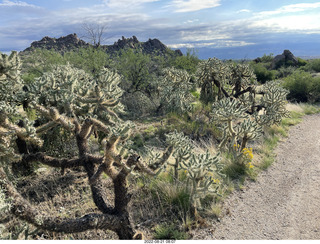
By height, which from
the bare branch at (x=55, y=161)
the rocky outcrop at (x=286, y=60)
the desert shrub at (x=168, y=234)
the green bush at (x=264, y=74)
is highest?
the rocky outcrop at (x=286, y=60)

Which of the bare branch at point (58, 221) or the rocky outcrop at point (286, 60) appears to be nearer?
the bare branch at point (58, 221)

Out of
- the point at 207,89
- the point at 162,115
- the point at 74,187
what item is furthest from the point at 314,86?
the point at 74,187

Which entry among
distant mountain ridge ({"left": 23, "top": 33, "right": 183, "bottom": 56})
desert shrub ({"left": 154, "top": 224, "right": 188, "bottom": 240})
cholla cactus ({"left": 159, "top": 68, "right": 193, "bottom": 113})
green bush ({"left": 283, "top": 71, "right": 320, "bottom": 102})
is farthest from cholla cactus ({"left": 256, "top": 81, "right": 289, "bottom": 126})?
distant mountain ridge ({"left": 23, "top": 33, "right": 183, "bottom": 56})

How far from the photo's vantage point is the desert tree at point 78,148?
327 centimetres

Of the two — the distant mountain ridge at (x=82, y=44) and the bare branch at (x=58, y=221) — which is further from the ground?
the distant mountain ridge at (x=82, y=44)

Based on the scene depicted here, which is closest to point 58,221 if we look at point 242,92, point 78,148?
point 78,148

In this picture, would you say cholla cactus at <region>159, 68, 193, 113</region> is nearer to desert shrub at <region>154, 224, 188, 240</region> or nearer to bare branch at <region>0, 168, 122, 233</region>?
desert shrub at <region>154, 224, 188, 240</region>

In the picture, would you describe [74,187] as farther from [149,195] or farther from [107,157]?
[107,157]

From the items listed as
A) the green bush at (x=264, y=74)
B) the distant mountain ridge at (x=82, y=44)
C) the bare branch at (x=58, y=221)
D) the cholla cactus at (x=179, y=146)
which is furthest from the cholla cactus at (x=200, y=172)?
the distant mountain ridge at (x=82, y=44)

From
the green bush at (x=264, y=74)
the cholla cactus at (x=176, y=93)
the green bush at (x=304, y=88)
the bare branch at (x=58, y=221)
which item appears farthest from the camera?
the green bush at (x=264, y=74)

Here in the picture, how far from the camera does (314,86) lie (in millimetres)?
15977

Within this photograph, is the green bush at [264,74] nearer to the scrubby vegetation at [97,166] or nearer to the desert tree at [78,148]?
the scrubby vegetation at [97,166]

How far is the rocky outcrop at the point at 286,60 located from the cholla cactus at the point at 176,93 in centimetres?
2928

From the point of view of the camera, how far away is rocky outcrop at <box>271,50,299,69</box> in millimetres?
35344
